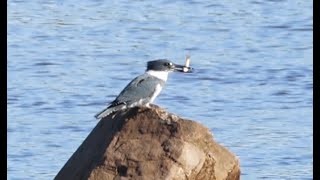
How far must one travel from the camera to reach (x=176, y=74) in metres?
14.6

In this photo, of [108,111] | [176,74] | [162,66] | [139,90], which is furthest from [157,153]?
[176,74]

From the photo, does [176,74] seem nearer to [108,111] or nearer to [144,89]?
[144,89]

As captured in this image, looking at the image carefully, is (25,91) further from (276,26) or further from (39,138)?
(276,26)

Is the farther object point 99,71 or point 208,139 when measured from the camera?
point 99,71

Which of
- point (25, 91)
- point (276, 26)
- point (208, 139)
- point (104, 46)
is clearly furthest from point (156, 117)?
point (276, 26)

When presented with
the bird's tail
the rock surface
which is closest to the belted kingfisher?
the bird's tail

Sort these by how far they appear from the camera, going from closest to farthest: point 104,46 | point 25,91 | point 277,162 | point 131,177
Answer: point 131,177, point 277,162, point 25,91, point 104,46

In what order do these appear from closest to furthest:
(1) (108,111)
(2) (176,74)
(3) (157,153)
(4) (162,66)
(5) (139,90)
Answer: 1. (3) (157,153)
2. (1) (108,111)
3. (5) (139,90)
4. (4) (162,66)
5. (2) (176,74)

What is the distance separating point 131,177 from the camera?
800cm

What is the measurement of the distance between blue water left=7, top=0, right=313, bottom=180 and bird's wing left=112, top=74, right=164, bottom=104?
2312 millimetres

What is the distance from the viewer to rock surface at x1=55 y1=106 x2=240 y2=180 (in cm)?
796

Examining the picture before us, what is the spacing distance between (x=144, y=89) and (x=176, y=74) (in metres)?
5.83

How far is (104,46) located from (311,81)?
9.99 ft

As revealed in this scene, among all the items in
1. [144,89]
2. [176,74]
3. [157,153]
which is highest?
[144,89]
